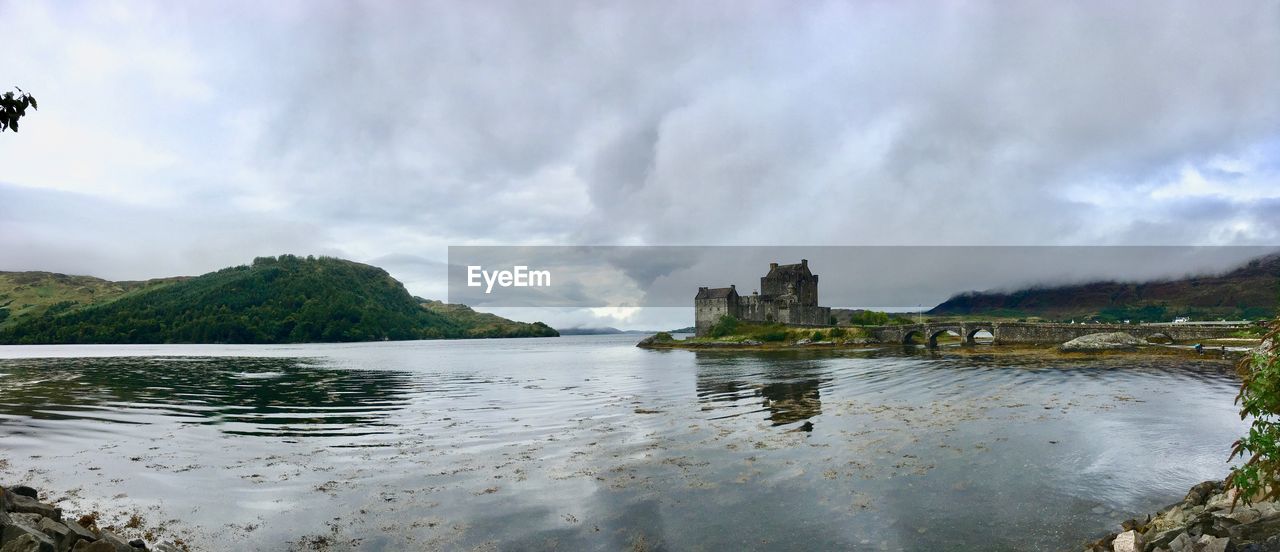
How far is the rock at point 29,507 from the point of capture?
10825mm

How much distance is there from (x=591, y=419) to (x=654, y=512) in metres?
15.5

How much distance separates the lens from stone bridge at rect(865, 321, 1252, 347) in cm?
8656

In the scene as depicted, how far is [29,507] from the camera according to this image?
11.0 m

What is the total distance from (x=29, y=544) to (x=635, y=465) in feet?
43.5

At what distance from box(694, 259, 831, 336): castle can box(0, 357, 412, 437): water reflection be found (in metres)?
99.8

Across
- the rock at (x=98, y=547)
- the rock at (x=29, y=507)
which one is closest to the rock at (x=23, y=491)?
the rock at (x=29, y=507)

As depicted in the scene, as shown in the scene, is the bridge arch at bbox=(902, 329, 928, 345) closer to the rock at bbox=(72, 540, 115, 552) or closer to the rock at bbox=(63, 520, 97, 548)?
the rock at bbox=(63, 520, 97, 548)

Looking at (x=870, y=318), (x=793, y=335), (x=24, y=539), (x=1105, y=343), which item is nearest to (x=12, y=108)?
(x=24, y=539)

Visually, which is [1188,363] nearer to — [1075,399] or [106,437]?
[1075,399]

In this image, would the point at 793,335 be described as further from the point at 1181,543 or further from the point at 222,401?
the point at 1181,543

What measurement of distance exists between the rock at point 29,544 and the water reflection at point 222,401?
1642 cm

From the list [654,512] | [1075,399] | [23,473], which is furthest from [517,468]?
[1075,399]

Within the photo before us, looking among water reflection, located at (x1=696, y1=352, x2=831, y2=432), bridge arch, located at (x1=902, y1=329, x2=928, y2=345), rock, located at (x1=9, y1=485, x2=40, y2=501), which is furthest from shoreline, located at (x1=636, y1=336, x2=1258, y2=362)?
rock, located at (x1=9, y1=485, x2=40, y2=501)

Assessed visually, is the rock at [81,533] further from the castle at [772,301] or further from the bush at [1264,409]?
the castle at [772,301]
